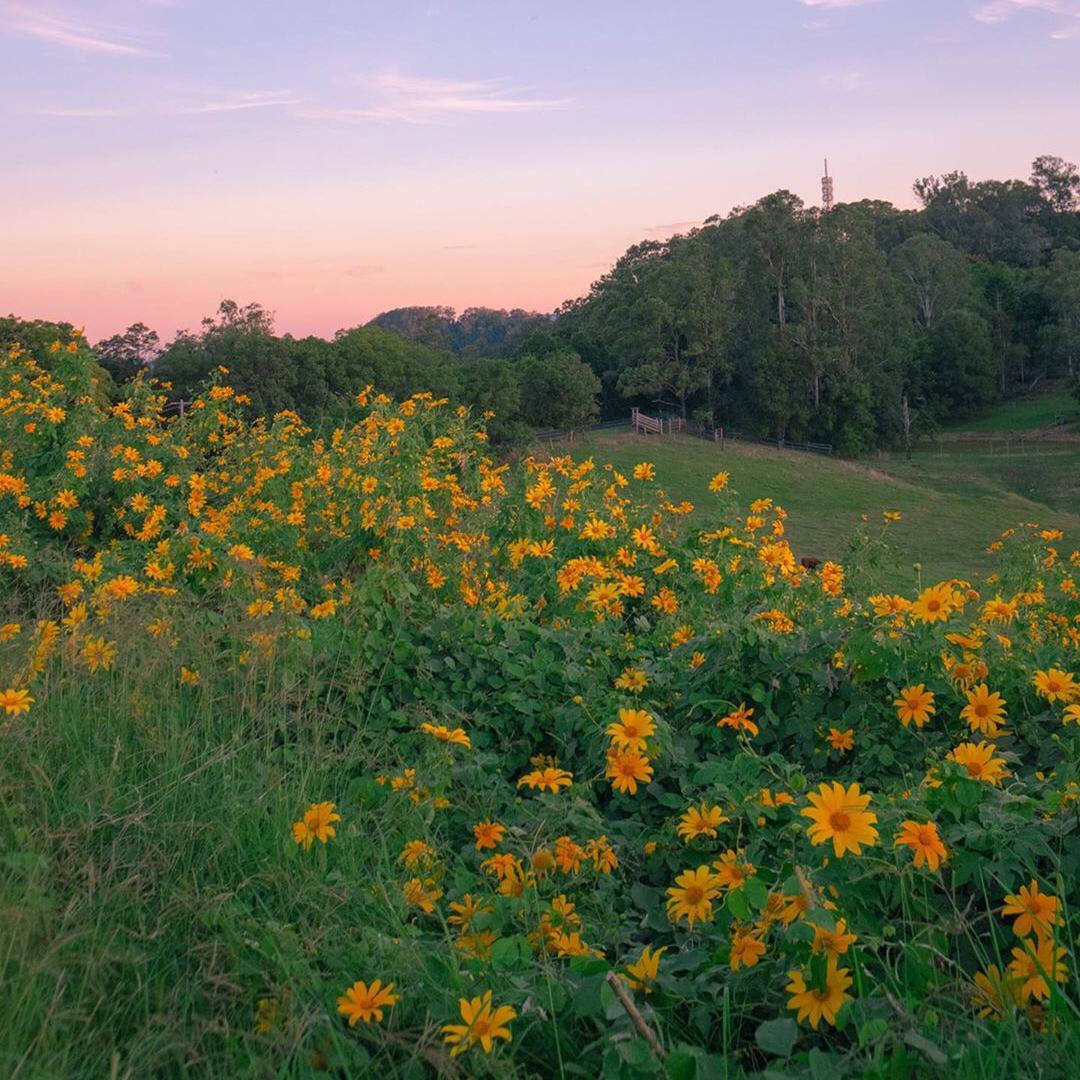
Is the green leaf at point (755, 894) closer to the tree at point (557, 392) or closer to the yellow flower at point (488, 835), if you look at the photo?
the yellow flower at point (488, 835)

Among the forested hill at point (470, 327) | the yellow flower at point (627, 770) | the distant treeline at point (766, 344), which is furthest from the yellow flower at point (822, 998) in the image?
the forested hill at point (470, 327)

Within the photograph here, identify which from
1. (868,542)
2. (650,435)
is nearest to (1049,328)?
(650,435)

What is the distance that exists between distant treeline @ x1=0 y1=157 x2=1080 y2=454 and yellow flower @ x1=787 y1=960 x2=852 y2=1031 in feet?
76.6

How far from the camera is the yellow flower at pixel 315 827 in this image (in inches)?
90.6

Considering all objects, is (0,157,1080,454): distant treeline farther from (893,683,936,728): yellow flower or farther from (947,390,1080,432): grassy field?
(893,683,936,728): yellow flower

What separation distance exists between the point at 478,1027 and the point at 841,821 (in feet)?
2.29

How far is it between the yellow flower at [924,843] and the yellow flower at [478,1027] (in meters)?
0.74

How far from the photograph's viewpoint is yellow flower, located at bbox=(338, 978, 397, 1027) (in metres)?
1.78

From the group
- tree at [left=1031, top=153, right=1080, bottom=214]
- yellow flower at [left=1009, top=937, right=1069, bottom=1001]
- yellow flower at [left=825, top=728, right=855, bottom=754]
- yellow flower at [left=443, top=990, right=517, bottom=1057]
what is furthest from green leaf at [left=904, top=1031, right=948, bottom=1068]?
tree at [left=1031, top=153, right=1080, bottom=214]

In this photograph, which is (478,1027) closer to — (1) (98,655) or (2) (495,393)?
(1) (98,655)

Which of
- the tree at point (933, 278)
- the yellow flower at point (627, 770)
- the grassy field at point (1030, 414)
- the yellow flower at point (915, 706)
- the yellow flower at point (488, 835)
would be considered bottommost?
the grassy field at point (1030, 414)

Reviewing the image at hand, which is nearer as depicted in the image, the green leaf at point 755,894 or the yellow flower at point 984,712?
the green leaf at point 755,894

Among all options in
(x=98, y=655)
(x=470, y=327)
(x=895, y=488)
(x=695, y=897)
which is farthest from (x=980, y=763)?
(x=470, y=327)

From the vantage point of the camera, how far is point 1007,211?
245 ft
